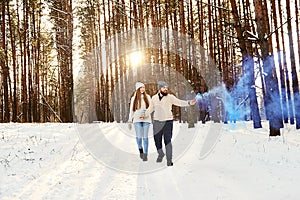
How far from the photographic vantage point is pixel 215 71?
93.5ft

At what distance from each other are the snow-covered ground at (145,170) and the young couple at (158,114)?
18.6 inches

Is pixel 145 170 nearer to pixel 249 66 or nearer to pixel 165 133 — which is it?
pixel 165 133

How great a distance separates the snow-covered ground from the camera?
576 cm

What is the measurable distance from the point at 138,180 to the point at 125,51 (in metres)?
22.6

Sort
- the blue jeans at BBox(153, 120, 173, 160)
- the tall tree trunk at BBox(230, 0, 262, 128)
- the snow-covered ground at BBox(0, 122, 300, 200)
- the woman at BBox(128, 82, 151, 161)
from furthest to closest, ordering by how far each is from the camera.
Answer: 1. the tall tree trunk at BBox(230, 0, 262, 128)
2. the woman at BBox(128, 82, 151, 161)
3. the blue jeans at BBox(153, 120, 173, 160)
4. the snow-covered ground at BBox(0, 122, 300, 200)

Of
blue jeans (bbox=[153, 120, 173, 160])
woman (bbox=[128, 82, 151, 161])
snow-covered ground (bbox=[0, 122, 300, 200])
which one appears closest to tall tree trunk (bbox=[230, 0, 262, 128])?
snow-covered ground (bbox=[0, 122, 300, 200])

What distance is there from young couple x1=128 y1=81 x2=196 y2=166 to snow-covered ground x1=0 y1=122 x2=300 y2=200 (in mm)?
472

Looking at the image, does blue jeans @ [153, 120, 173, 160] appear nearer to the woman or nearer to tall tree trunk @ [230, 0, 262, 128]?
the woman

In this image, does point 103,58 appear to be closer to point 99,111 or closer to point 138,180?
point 99,111

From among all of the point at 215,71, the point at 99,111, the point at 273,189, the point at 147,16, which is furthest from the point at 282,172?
the point at 99,111

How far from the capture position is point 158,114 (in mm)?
7816

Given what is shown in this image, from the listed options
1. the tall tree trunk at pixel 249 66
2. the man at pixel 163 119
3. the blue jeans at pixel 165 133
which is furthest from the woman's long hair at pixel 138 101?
the tall tree trunk at pixel 249 66

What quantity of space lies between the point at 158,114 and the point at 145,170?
4.48 feet

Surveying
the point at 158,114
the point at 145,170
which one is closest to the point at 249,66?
the point at 158,114
